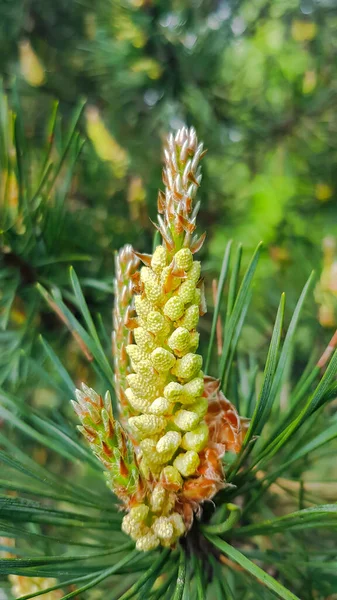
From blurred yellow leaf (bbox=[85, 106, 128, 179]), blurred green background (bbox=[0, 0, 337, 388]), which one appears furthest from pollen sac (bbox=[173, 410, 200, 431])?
blurred yellow leaf (bbox=[85, 106, 128, 179])

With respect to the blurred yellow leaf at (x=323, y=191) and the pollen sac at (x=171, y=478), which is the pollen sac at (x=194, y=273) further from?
the blurred yellow leaf at (x=323, y=191)

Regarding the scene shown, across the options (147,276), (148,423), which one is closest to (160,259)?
(147,276)

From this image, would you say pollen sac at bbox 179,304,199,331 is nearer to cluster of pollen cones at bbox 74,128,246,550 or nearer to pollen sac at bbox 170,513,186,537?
cluster of pollen cones at bbox 74,128,246,550

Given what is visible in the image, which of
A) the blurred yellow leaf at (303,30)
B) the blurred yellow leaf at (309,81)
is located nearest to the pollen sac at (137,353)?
the blurred yellow leaf at (309,81)

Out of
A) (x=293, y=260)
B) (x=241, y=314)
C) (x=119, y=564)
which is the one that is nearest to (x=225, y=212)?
(x=293, y=260)

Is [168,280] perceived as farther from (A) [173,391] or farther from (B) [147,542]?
(B) [147,542]
